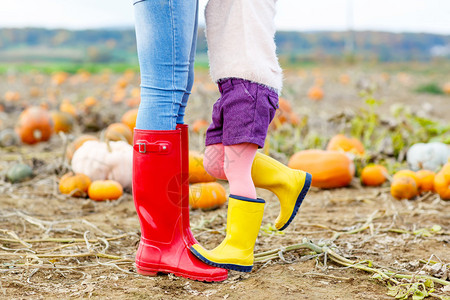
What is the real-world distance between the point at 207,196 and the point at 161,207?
103 cm

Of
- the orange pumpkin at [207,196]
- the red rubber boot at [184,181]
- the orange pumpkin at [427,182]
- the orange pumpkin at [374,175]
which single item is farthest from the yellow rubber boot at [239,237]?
the orange pumpkin at [374,175]

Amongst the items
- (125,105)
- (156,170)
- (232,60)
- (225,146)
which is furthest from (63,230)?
(125,105)

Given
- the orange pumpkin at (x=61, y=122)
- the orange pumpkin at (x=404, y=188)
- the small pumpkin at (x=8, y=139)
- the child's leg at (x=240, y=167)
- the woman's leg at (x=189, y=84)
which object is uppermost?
the woman's leg at (x=189, y=84)

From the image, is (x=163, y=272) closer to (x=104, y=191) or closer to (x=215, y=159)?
(x=215, y=159)

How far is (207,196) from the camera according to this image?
2887 mm

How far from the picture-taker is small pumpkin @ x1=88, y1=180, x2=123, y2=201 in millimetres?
3062

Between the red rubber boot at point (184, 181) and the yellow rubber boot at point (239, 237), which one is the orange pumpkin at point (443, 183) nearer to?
the yellow rubber boot at point (239, 237)

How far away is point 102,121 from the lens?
198 inches

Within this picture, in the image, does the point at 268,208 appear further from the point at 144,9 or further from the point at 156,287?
Answer: the point at 144,9

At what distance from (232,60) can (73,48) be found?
52.1 feet

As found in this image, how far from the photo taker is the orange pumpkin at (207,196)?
9.39 ft

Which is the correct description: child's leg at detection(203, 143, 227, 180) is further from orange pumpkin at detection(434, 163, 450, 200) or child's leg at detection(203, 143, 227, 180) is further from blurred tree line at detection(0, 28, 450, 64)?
blurred tree line at detection(0, 28, 450, 64)

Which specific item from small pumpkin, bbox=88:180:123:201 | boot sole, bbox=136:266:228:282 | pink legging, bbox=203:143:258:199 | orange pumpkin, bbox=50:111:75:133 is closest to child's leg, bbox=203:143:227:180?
pink legging, bbox=203:143:258:199

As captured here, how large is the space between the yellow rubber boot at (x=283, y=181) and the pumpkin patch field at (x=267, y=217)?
20 cm
